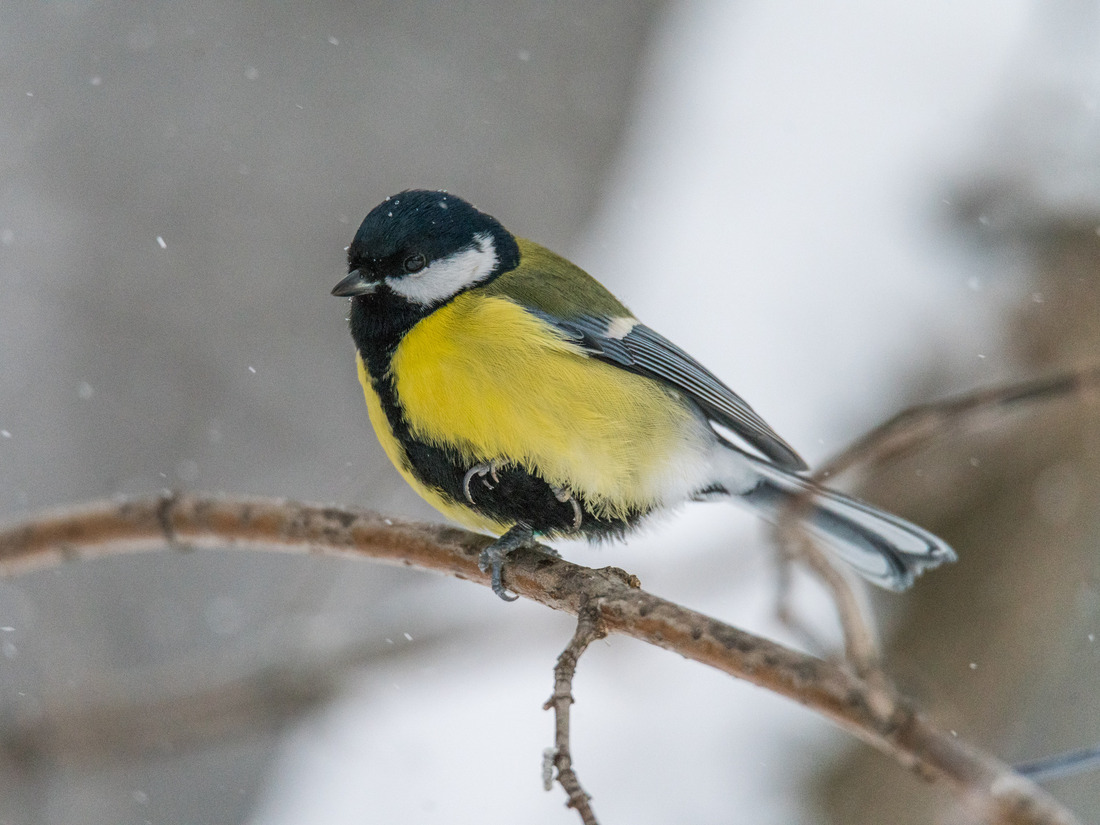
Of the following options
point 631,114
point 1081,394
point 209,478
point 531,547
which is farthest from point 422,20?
Answer: point 1081,394

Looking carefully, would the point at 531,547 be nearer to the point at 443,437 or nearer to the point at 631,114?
the point at 443,437

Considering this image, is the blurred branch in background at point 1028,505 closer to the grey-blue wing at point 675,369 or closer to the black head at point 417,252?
the grey-blue wing at point 675,369

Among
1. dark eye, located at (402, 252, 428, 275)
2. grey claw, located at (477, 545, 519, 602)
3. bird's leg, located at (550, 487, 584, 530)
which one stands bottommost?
grey claw, located at (477, 545, 519, 602)

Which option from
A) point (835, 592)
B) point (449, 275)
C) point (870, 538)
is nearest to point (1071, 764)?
point (835, 592)

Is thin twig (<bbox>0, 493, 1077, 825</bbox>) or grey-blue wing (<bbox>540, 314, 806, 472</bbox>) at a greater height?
grey-blue wing (<bbox>540, 314, 806, 472</bbox>)

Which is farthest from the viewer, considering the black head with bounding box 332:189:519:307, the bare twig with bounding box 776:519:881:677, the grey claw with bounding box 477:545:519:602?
the black head with bounding box 332:189:519:307

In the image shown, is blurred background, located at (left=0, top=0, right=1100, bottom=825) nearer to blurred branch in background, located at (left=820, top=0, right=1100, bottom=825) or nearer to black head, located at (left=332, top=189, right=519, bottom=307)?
blurred branch in background, located at (left=820, top=0, right=1100, bottom=825)

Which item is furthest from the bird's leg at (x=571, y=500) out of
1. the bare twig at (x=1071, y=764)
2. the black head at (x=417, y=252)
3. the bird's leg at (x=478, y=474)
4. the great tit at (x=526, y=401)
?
the bare twig at (x=1071, y=764)

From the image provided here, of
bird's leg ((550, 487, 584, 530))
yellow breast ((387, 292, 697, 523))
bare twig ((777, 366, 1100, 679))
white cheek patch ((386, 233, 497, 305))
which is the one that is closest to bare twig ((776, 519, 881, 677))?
bare twig ((777, 366, 1100, 679))
